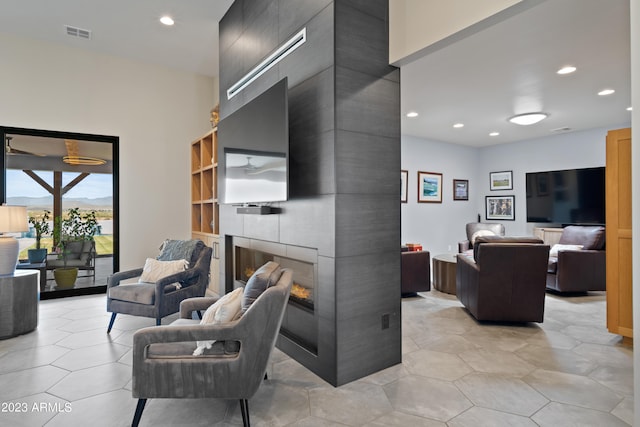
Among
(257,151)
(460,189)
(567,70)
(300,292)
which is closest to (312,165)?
(257,151)

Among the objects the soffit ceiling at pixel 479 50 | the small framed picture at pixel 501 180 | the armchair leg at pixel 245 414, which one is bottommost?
the armchair leg at pixel 245 414

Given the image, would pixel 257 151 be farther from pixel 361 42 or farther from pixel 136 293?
pixel 136 293

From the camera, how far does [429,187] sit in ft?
24.9

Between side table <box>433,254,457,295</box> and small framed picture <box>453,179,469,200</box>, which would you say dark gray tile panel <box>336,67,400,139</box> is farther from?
small framed picture <box>453,179,469,200</box>

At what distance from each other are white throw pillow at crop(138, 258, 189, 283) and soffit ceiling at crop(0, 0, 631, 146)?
2.74 meters

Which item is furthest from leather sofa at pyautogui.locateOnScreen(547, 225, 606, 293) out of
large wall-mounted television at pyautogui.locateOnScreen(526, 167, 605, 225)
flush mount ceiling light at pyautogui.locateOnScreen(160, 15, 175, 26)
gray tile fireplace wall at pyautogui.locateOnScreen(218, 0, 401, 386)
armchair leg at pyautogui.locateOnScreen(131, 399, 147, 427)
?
flush mount ceiling light at pyautogui.locateOnScreen(160, 15, 175, 26)

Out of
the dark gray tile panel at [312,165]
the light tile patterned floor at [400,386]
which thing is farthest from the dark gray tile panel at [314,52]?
the light tile patterned floor at [400,386]

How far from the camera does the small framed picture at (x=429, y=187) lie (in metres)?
7.42

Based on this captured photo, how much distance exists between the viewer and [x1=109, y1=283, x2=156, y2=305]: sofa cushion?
3236 millimetres

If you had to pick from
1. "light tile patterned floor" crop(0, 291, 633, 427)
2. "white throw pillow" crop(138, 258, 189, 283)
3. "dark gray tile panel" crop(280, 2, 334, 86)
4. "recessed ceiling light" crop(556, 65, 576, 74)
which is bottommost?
"light tile patterned floor" crop(0, 291, 633, 427)

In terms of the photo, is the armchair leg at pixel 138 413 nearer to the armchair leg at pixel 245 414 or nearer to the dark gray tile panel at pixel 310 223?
the armchair leg at pixel 245 414

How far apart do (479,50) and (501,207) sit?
17.8ft

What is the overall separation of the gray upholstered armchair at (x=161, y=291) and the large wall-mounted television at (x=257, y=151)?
0.75 metres

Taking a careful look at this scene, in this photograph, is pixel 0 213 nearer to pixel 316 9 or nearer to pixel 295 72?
pixel 295 72
